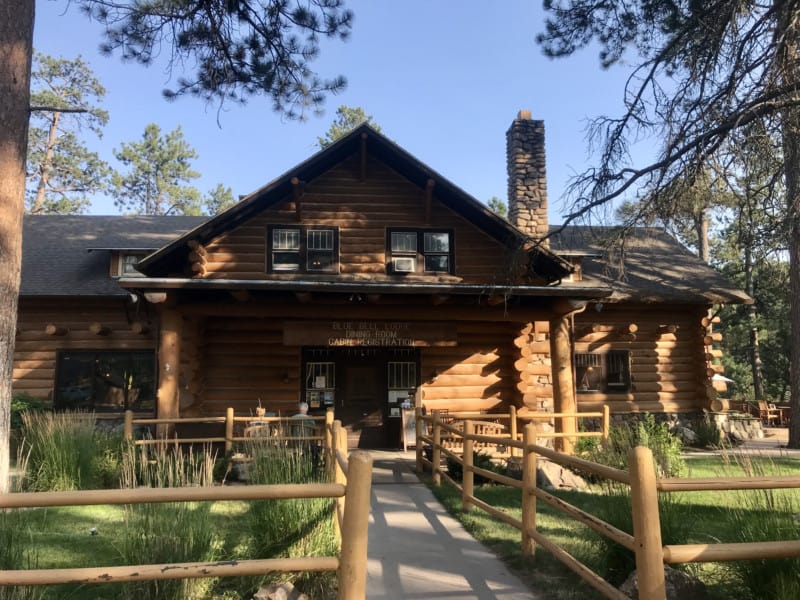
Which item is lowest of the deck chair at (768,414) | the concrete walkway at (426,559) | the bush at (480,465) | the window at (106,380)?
the deck chair at (768,414)

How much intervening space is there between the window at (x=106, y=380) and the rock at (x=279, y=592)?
1098cm

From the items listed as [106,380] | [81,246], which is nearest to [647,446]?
[106,380]

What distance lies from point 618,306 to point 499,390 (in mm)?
4596

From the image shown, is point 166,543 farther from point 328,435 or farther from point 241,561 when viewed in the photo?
point 328,435

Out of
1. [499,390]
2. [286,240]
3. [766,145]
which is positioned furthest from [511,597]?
[286,240]

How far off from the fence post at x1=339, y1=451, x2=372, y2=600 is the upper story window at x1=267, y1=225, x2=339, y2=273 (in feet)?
34.4

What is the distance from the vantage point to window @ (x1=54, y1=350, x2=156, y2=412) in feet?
44.5

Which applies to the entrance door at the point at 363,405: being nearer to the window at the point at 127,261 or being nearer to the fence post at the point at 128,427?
the fence post at the point at 128,427

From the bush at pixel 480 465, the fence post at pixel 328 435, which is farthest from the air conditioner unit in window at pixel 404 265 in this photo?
the fence post at pixel 328 435

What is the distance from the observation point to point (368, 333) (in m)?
11.2

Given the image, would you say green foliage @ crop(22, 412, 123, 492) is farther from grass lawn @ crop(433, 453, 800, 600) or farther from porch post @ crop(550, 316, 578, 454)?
porch post @ crop(550, 316, 578, 454)

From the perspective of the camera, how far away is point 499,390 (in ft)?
44.5

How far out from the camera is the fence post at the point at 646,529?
9.80 ft

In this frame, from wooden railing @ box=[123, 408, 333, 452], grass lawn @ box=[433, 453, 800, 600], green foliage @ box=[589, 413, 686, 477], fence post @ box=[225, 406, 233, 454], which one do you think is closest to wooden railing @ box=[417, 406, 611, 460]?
green foliage @ box=[589, 413, 686, 477]
